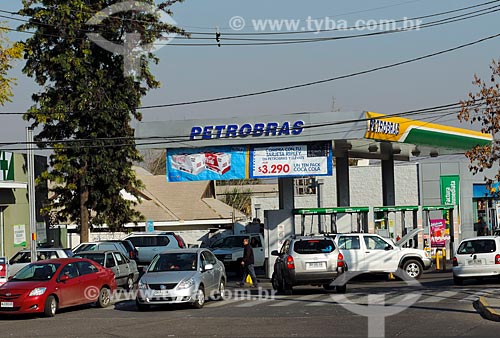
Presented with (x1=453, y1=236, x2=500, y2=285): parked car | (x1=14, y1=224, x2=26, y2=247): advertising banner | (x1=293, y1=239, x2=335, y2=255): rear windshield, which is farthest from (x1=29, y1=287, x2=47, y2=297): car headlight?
(x1=14, y1=224, x2=26, y2=247): advertising banner

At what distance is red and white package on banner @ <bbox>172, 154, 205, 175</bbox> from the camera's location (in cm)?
3297

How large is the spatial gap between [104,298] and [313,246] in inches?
239

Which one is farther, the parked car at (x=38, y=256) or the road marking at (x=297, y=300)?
the parked car at (x=38, y=256)

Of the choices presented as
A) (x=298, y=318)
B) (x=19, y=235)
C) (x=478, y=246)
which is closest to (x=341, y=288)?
(x=478, y=246)

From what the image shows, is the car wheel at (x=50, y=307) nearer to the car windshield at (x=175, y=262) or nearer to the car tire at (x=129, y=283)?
the car windshield at (x=175, y=262)

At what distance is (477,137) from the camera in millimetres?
37594

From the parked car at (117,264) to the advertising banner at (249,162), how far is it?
18.4 ft

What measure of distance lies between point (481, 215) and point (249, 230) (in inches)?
781

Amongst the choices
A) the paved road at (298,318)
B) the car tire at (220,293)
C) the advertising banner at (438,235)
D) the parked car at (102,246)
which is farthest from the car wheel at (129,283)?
the advertising banner at (438,235)

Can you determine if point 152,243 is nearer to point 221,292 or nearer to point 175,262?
point 221,292

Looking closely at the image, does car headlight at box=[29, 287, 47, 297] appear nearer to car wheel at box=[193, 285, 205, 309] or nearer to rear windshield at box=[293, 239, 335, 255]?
car wheel at box=[193, 285, 205, 309]

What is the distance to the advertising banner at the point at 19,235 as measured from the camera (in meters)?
39.0

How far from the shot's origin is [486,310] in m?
17.8

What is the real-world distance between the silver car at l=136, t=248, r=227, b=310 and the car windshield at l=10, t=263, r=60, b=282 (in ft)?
7.44
